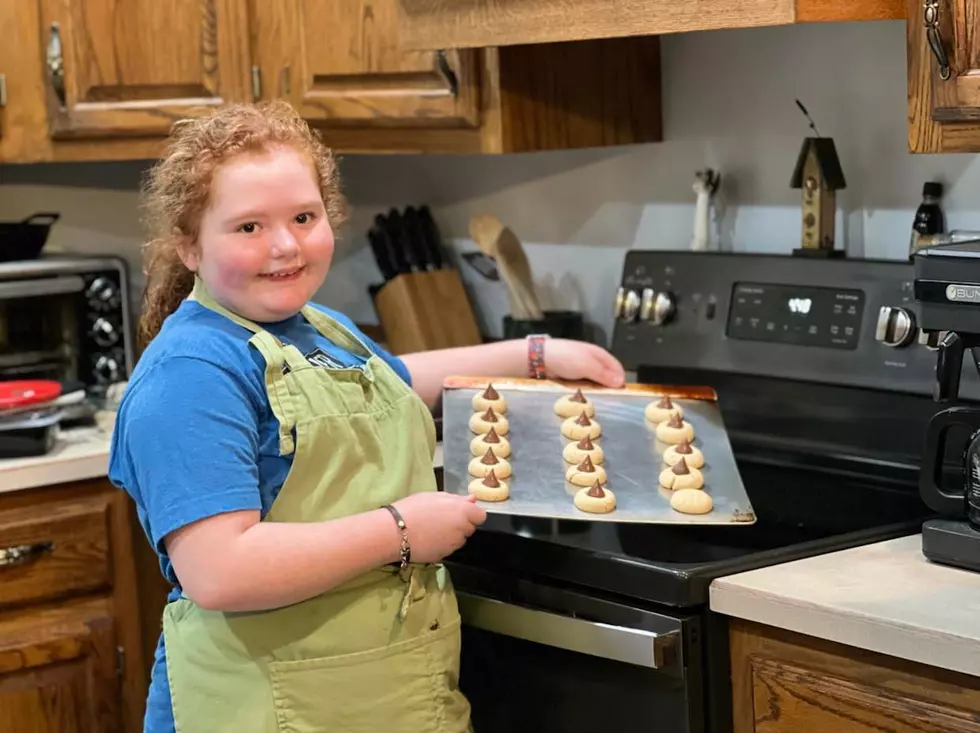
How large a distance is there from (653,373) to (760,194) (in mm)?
308

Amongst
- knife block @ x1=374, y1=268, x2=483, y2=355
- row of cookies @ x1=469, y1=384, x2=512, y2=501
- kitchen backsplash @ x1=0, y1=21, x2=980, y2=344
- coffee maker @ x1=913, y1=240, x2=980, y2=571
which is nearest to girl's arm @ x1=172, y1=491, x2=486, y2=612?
row of cookies @ x1=469, y1=384, x2=512, y2=501

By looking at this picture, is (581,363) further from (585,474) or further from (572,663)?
(572,663)

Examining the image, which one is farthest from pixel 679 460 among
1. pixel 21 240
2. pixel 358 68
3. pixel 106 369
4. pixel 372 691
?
pixel 21 240

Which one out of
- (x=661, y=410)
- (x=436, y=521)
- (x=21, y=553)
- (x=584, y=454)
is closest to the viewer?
(x=436, y=521)

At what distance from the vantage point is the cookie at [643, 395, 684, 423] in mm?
1755

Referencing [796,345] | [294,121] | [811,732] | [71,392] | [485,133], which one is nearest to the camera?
[811,732]

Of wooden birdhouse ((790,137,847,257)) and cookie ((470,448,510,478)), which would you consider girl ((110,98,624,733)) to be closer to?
cookie ((470,448,510,478))

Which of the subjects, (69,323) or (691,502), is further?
(69,323)

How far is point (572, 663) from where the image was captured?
5.12ft

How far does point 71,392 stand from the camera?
7.27ft

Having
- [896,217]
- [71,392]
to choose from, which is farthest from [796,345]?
[71,392]

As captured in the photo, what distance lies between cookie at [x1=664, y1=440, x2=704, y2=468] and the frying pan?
4.20ft

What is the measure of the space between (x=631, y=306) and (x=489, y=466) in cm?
56

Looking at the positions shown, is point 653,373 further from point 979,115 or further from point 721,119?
point 979,115
